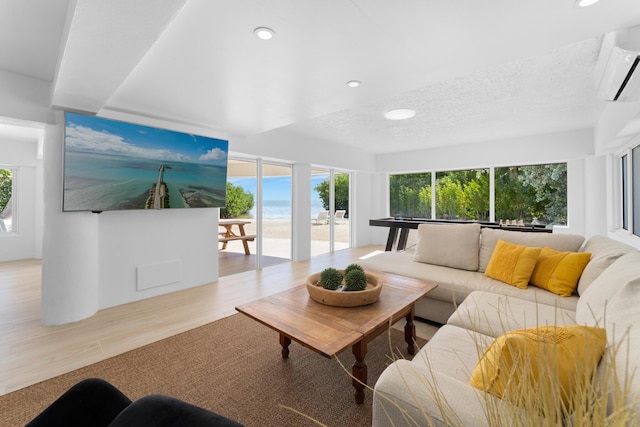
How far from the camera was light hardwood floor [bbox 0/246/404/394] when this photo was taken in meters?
2.21

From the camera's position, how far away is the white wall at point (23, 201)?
5559mm

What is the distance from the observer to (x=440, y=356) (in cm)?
146

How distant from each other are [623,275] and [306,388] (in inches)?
74.7

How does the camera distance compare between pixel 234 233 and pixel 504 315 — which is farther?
pixel 234 233

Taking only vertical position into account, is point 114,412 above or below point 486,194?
below

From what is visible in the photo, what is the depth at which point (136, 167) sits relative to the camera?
10.9 ft

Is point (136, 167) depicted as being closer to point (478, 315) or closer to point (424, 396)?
point (424, 396)

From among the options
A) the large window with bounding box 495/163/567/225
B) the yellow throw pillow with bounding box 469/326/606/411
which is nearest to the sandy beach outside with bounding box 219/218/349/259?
the large window with bounding box 495/163/567/225

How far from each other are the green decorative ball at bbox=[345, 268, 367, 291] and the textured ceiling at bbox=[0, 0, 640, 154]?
162cm

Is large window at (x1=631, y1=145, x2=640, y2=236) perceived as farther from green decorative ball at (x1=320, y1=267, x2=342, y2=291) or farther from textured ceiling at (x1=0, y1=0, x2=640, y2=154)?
green decorative ball at (x1=320, y1=267, x2=342, y2=291)

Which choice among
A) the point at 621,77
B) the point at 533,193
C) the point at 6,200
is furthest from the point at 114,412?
the point at 6,200

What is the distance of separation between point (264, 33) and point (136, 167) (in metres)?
2.33

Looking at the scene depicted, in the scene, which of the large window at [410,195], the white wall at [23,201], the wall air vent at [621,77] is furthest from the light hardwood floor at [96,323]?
the large window at [410,195]

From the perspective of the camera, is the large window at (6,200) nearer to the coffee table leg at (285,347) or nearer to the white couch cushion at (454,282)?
the coffee table leg at (285,347)
